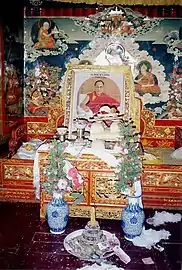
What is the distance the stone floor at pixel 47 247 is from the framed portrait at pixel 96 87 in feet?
6.09

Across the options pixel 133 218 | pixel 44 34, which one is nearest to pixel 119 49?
pixel 44 34

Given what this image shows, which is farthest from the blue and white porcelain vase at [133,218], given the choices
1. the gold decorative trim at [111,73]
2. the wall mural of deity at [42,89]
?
the wall mural of deity at [42,89]

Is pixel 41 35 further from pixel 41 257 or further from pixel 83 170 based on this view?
pixel 41 257

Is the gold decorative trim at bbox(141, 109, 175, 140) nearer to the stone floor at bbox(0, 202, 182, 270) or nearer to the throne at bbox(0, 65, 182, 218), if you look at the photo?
the throne at bbox(0, 65, 182, 218)

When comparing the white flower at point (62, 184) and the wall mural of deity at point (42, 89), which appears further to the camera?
the wall mural of deity at point (42, 89)

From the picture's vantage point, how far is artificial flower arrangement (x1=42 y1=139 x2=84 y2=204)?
350cm

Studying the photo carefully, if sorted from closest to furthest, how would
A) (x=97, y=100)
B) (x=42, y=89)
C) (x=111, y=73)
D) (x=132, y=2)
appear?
(x=132, y=2) < (x=111, y=73) < (x=97, y=100) < (x=42, y=89)

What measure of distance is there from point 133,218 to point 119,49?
2926 mm

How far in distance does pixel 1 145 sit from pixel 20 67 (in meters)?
1.29

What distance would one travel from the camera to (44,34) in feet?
18.1

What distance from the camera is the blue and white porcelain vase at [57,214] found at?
11.5ft

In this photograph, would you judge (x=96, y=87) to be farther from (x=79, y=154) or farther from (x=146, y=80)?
(x=79, y=154)

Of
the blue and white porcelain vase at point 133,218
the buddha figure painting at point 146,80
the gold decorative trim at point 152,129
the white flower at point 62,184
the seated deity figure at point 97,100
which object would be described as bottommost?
the blue and white porcelain vase at point 133,218

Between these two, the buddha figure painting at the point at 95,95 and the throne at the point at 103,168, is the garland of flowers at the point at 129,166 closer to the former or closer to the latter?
the throne at the point at 103,168
